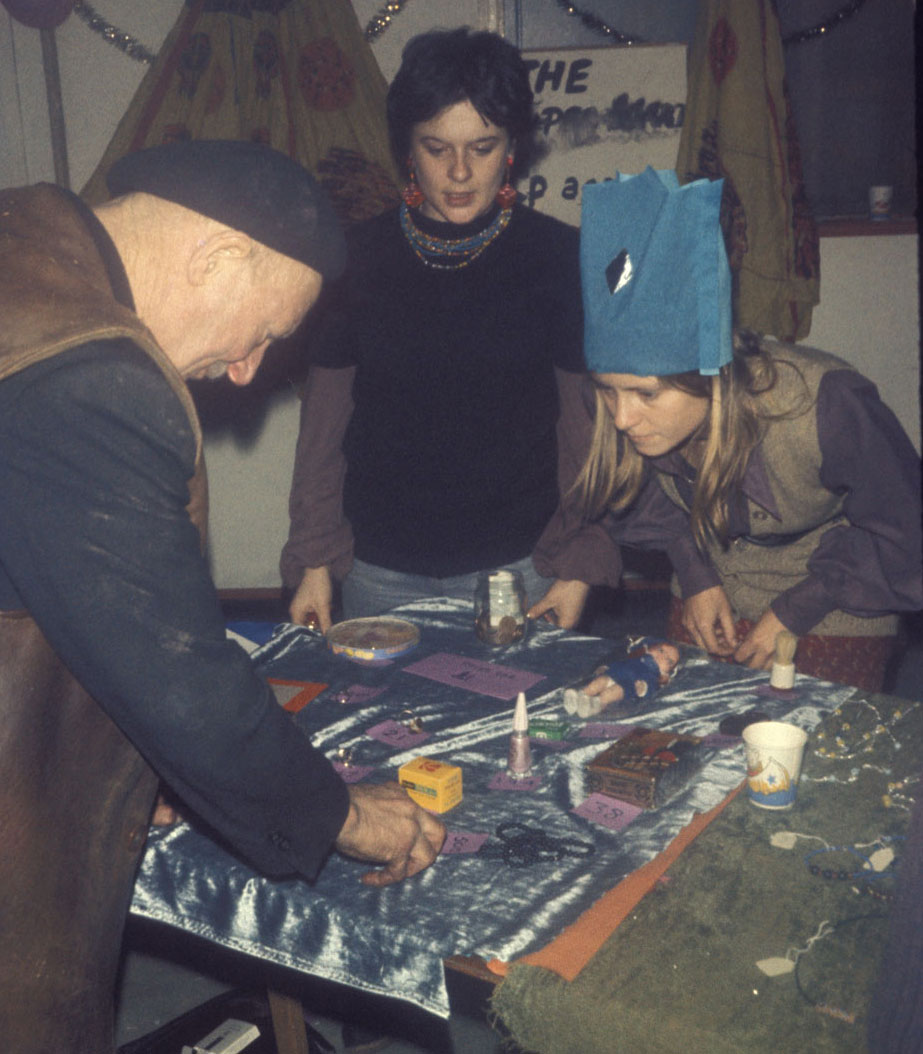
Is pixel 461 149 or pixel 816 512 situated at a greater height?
pixel 461 149

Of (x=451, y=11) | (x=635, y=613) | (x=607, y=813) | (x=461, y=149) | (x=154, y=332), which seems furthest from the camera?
(x=635, y=613)

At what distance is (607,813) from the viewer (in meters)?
1.56

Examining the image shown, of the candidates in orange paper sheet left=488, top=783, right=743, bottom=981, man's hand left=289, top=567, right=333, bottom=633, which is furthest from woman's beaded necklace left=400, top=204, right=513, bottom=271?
orange paper sheet left=488, top=783, right=743, bottom=981

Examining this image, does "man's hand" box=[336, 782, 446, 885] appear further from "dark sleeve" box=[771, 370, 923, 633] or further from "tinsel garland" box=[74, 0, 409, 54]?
"tinsel garland" box=[74, 0, 409, 54]

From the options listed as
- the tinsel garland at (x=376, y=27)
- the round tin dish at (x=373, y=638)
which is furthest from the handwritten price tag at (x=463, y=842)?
the tinsel garland at (x=376, y=27)

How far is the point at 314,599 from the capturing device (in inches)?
99.4

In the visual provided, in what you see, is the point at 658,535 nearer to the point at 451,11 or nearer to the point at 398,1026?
the point at 398,1026

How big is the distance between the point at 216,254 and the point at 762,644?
4.62 feet

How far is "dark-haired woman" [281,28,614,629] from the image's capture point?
8.02 ft

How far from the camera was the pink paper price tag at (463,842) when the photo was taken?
1490 millimetres

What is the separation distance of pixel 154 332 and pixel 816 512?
4.79ft

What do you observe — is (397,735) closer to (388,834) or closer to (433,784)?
(433,784)

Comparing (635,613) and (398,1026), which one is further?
(635,613)

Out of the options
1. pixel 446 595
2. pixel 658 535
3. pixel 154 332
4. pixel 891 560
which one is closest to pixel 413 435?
pixel 446 595
